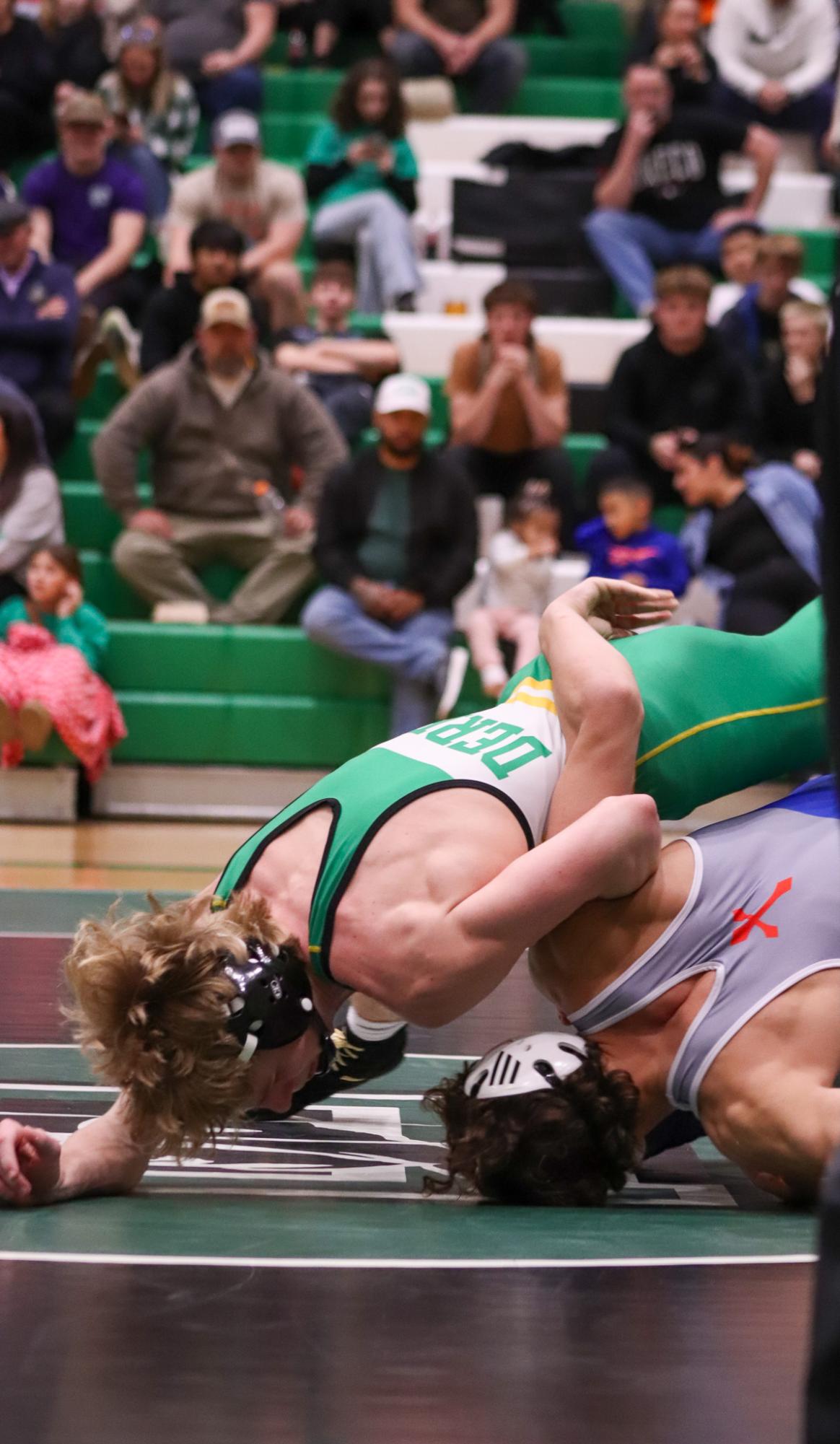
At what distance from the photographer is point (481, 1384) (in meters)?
1.99

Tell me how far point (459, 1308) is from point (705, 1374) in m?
0.34

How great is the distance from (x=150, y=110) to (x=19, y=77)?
26.0 inches

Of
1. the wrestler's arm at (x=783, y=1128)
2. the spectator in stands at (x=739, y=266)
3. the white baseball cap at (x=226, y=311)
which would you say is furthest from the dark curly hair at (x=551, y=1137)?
the spectator in stands at (x=739, y=266)

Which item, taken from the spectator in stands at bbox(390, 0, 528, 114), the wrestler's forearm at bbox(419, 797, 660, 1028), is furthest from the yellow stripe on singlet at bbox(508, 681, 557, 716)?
the spectator in stands at bbox(390, 0, 528, 114)

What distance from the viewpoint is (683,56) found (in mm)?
8852

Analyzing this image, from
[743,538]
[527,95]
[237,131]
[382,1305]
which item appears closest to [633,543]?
[743,538]

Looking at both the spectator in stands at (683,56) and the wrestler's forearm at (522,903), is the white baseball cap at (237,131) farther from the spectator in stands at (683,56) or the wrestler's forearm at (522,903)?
the wrestler's forearm at (522,903)

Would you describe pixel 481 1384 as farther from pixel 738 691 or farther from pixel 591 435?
pixel 591 435

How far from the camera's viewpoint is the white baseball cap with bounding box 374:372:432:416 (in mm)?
6910

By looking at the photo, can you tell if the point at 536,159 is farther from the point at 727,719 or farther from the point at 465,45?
the point at 727,719

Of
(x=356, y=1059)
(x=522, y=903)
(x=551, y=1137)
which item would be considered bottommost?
(x=356, y=1059)

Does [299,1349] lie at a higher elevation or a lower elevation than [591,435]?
higher

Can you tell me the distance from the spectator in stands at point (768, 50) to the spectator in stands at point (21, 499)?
4.24m

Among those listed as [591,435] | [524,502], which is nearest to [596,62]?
[591,435]
